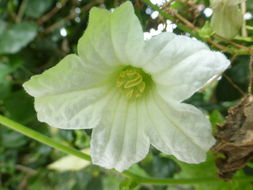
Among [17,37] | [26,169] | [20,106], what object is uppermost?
[17,37]

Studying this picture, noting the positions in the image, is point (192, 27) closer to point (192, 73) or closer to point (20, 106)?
point (192, 73)

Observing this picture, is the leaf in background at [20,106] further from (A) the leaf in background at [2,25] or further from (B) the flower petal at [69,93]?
(B) the flower petal at [69,93]

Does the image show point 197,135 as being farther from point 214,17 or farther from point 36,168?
point 36,168

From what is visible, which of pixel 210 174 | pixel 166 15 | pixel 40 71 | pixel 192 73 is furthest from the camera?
pixel 40 71

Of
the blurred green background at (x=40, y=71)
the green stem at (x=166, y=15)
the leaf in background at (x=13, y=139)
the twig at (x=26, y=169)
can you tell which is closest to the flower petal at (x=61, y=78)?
the green stem at (x=166, y=15)

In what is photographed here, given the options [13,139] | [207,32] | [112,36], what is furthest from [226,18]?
[13,139]

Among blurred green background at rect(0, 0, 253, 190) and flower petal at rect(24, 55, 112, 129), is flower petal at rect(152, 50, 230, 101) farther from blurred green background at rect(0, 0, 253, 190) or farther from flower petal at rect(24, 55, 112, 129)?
blurred green background at rect(0, 0, 253, 190)
